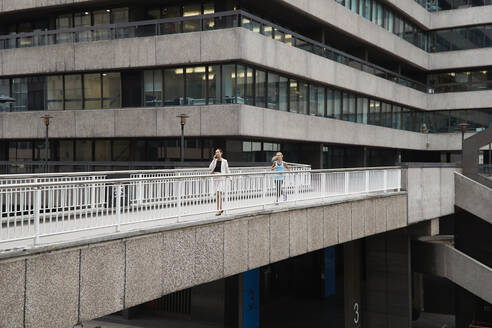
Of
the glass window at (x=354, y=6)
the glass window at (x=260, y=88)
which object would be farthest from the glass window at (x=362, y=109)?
the glass window at (x=260, y=88)

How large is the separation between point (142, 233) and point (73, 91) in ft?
70.5

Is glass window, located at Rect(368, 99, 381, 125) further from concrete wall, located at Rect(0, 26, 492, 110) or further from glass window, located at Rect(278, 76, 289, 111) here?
glass window, located at Rect(278, 76, 289, 111)

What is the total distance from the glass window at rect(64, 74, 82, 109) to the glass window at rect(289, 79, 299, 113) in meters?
11.7

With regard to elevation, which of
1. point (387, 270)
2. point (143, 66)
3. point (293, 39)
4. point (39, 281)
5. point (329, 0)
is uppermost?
point (329, 0)

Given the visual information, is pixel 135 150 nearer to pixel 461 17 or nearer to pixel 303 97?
pixel 303 97

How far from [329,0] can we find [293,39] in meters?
5.40

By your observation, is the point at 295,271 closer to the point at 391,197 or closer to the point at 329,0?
the point at 391,197

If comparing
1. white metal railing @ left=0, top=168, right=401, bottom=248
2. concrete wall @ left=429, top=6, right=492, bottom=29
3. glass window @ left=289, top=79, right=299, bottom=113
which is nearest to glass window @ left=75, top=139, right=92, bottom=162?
glass window @ left=289, top=79, right=299, bottom=113

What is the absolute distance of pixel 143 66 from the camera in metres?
26.2

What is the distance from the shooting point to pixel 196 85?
25.9 meters

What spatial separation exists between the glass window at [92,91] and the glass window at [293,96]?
10.6 meters

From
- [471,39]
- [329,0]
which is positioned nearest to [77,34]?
[329,0]

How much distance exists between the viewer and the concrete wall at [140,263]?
24.4 feet

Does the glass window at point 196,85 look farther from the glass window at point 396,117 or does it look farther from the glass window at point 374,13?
the glass window at point 396,117
